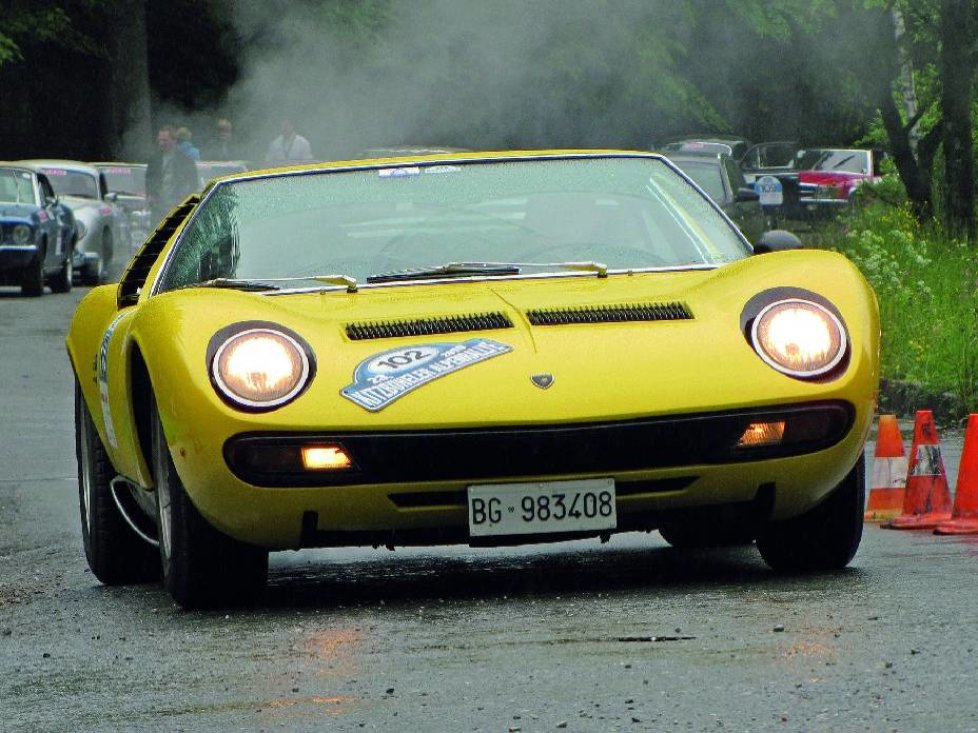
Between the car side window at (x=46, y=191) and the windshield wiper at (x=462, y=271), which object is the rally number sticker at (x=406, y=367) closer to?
the windshield wiper at (x=462, y=271)

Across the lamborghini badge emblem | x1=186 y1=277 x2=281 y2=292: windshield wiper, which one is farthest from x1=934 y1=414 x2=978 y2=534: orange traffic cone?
x1=186 y1=277 x2=281 y2=292: windshield wiper

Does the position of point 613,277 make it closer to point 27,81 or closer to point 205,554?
point 205,554

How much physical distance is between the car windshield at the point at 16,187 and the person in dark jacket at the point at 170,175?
1637 mm

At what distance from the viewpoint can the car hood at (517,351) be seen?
561 centimetres

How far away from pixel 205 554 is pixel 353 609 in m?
0.39

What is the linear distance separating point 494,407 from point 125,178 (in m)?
31.0

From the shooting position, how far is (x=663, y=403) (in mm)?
5641

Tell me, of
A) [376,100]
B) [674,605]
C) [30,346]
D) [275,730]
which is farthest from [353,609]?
[376,100]

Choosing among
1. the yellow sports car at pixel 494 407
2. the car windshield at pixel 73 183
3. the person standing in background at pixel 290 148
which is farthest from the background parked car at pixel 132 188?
the yellow sports car at pixel 494 407

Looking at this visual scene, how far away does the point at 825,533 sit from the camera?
20.2 feet

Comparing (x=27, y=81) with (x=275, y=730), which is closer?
(x=275, y=730)

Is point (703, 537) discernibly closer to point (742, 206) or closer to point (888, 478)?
point (888, 478)

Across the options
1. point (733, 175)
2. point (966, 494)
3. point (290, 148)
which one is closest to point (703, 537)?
point (966, 494)

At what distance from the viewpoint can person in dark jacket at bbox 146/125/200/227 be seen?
89.4 ft
